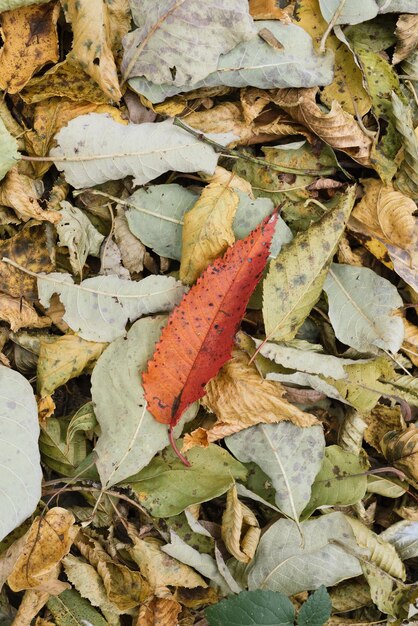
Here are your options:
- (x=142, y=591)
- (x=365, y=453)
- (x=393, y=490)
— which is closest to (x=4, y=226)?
(x=142, y=591)

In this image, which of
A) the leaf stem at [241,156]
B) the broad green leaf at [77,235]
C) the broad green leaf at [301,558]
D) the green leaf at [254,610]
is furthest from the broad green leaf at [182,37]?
the green leaf at [254,610]

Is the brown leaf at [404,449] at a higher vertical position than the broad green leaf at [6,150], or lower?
lower

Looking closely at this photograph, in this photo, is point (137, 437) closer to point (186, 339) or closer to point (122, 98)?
point (186, 339)

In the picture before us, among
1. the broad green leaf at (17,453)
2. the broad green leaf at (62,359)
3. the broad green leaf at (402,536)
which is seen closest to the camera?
the broad green leaf at (17,453)

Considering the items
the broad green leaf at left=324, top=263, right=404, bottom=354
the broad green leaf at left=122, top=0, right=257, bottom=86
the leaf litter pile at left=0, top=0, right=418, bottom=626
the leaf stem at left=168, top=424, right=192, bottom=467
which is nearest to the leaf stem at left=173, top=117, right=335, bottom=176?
the leaf litter pile at left=0, top=0, right=418, bottom=626

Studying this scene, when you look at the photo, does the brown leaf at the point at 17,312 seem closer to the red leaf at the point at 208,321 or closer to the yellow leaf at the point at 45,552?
the red leaf at the point at 208,321

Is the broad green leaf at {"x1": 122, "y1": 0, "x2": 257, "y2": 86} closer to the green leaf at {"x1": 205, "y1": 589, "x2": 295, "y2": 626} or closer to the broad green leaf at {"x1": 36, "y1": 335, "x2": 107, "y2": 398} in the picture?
the broad green leaf at {"x1": 36, "y1": 335, "x2": 107, "y2": 398}

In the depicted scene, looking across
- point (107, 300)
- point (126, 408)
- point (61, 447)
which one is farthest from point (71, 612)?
point (107, 300)
